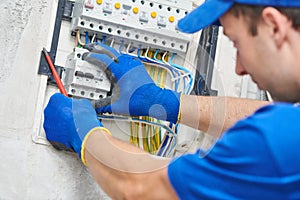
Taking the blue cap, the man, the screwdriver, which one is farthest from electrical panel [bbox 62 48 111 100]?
the blue cap

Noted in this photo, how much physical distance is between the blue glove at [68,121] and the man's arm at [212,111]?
380mm

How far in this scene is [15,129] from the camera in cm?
205

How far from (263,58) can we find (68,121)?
0.85m

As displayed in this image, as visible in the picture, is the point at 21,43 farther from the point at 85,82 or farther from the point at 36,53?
the point at 85,82

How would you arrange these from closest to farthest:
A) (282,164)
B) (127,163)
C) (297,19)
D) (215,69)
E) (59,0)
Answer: (282,164) < (297,19) < (127,163) < (59,0) < (215,69)

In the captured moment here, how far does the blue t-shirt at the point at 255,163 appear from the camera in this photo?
3.60 feet

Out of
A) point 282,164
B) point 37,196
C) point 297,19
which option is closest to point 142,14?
point 37,196

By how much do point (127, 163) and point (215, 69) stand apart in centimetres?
100

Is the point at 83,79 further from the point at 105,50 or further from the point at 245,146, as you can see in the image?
the point at 245,146

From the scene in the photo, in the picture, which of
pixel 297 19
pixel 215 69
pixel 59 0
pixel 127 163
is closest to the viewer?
pixel 297 19

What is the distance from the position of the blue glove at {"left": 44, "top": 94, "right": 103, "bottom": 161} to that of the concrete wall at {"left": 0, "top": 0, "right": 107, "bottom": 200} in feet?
0.29

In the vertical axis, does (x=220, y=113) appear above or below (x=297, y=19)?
below

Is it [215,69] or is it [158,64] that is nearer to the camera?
[158,64]

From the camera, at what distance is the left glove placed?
71.7 inches
